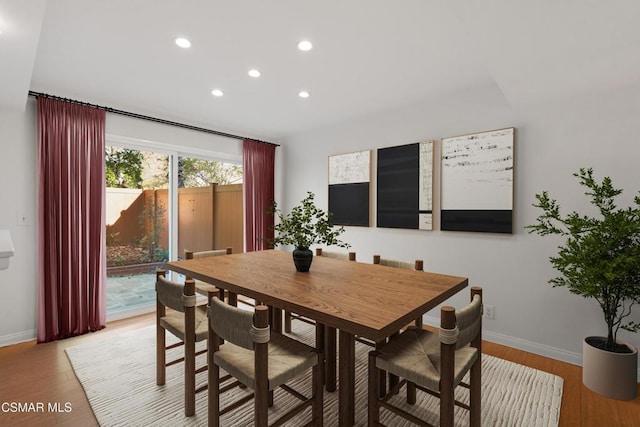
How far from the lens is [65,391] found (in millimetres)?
2188

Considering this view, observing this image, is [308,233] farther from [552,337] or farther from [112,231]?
[112,231]

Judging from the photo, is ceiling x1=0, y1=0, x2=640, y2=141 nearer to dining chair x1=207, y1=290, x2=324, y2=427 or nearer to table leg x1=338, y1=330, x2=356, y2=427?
dining chair x1=207, y1=290, x2=324, y2=427

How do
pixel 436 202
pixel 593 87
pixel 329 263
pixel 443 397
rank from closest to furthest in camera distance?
pixel 443 397, pixel 593 87, pixel 329 263, pixel 436 202

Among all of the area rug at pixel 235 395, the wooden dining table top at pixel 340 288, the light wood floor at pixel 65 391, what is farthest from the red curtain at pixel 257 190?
the light wood floor at pixel 65 391

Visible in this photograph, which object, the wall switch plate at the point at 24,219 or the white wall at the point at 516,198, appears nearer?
the white wall at the point at 516,198

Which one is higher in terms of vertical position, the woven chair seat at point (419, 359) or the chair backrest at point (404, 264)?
the chair backrest at point (404, 264)

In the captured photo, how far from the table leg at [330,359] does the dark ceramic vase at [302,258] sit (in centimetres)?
45

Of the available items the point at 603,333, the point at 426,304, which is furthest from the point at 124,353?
the point at 603,333

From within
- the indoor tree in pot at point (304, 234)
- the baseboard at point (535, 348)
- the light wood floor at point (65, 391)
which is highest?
the indoor tree in pot at point (304, 234)

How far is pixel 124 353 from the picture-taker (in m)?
2.72

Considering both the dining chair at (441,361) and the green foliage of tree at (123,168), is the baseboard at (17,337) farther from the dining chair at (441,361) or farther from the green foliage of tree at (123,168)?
the dining chair at (441,361)

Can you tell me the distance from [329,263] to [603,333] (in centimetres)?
224

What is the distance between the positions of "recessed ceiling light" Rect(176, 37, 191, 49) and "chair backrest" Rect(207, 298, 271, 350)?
1760 mm

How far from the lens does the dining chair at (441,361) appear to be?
1348 millimetres
